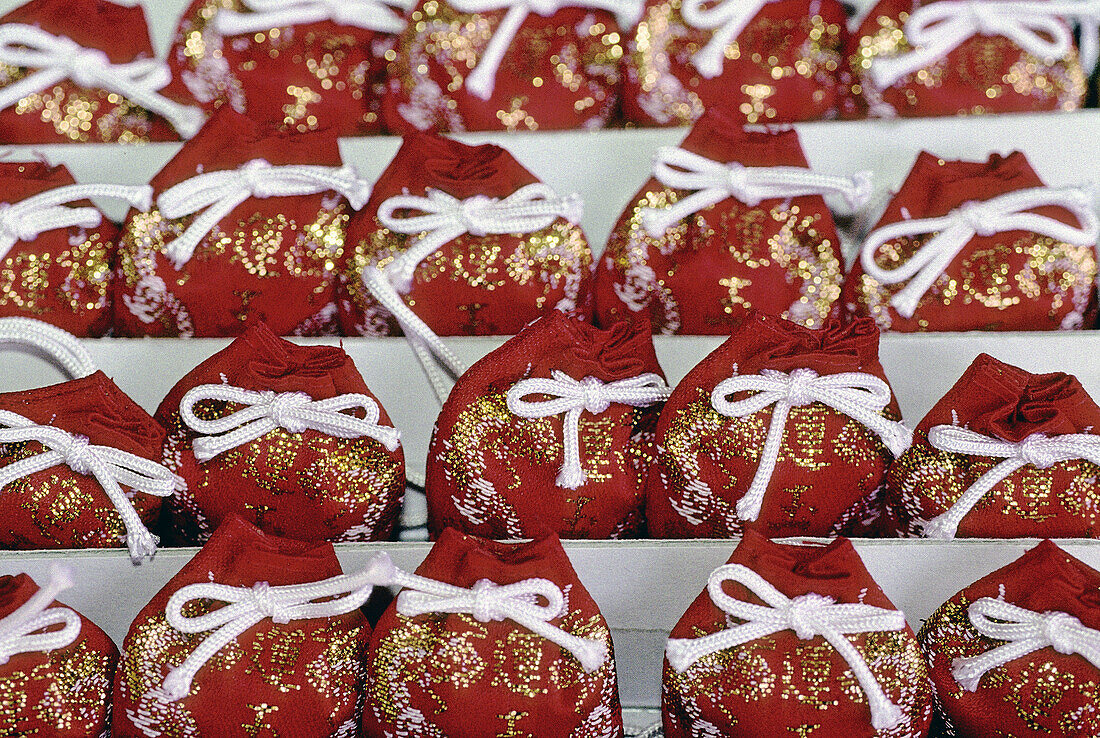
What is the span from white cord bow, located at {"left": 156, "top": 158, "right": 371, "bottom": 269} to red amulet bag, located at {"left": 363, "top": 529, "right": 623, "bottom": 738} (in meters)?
0.37

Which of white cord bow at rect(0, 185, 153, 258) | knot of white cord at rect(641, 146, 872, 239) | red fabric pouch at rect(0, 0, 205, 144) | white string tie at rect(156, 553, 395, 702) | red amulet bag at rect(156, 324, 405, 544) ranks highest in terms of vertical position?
red fabric pouch at rect(0, 0, 205, 144)

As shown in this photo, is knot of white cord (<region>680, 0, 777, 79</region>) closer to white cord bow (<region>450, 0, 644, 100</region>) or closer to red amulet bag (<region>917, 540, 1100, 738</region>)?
white cord bow (<region>450, 0, 644, 100</region>)

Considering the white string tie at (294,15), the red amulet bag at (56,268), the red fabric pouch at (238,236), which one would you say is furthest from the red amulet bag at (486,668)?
the white string tie at (294,15)

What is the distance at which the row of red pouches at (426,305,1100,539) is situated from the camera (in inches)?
29.7

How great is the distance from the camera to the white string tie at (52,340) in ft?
2.90

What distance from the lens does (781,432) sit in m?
0.76

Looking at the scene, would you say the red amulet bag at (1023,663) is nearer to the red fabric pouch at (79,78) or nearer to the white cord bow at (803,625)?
the white cord bow at (803,625)

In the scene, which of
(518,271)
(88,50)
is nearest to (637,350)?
(518,271)

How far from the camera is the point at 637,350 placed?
0.82 metres

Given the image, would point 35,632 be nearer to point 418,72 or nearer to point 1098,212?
point 418,72

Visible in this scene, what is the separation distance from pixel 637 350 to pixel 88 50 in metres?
0.68

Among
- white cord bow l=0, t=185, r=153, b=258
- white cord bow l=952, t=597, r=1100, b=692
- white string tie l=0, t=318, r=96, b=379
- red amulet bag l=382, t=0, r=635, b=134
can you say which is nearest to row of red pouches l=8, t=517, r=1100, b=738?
white cord bow l=952, t=597, r=1100, b=692

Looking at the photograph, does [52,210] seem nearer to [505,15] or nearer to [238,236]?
[238,236]

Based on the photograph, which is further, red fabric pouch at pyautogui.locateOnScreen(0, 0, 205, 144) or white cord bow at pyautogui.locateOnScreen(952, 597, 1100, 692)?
red fabric pouch at pyautogui.locateOnScreen(0, 0, 205, 144)
